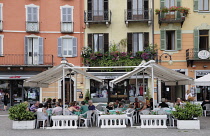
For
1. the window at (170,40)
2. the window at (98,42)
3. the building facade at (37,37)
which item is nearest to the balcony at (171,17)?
the window at (170,40)

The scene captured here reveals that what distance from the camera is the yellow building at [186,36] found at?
88.6 ft

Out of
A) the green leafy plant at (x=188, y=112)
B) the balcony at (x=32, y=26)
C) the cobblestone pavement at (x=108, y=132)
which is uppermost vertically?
the balcony at (x=32, y=26)

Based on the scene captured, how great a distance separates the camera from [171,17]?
27062mm

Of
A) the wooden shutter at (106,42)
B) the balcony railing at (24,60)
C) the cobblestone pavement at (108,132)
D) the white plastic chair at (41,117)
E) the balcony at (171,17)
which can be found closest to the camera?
the cobblestone pavement at (108,132)

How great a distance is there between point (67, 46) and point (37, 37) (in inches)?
98.6

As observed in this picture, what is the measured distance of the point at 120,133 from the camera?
13055 millimetres

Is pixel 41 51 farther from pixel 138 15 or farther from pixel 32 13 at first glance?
pixel 138 15

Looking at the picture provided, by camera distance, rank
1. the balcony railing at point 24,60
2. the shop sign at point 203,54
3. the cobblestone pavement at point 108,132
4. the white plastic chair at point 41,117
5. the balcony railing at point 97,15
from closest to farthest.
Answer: the cobblestone pavement at point 108,132, the white plastic chair at point 41,117, the shop sign at point 203,54, the balcony railing at point 24,60, the balcony railing at point 97,15

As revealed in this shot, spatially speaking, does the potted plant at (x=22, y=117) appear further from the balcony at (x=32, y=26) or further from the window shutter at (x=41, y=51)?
the balcony at (x=32, y=26)

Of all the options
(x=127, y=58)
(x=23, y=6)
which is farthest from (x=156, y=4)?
(x=23, y=6)

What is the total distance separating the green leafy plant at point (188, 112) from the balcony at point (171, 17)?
44.5 ft

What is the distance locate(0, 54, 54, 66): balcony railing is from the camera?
1075 inches

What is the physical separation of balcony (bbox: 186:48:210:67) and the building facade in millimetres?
8526

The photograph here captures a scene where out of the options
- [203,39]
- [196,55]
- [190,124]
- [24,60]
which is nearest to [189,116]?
[190,124]
